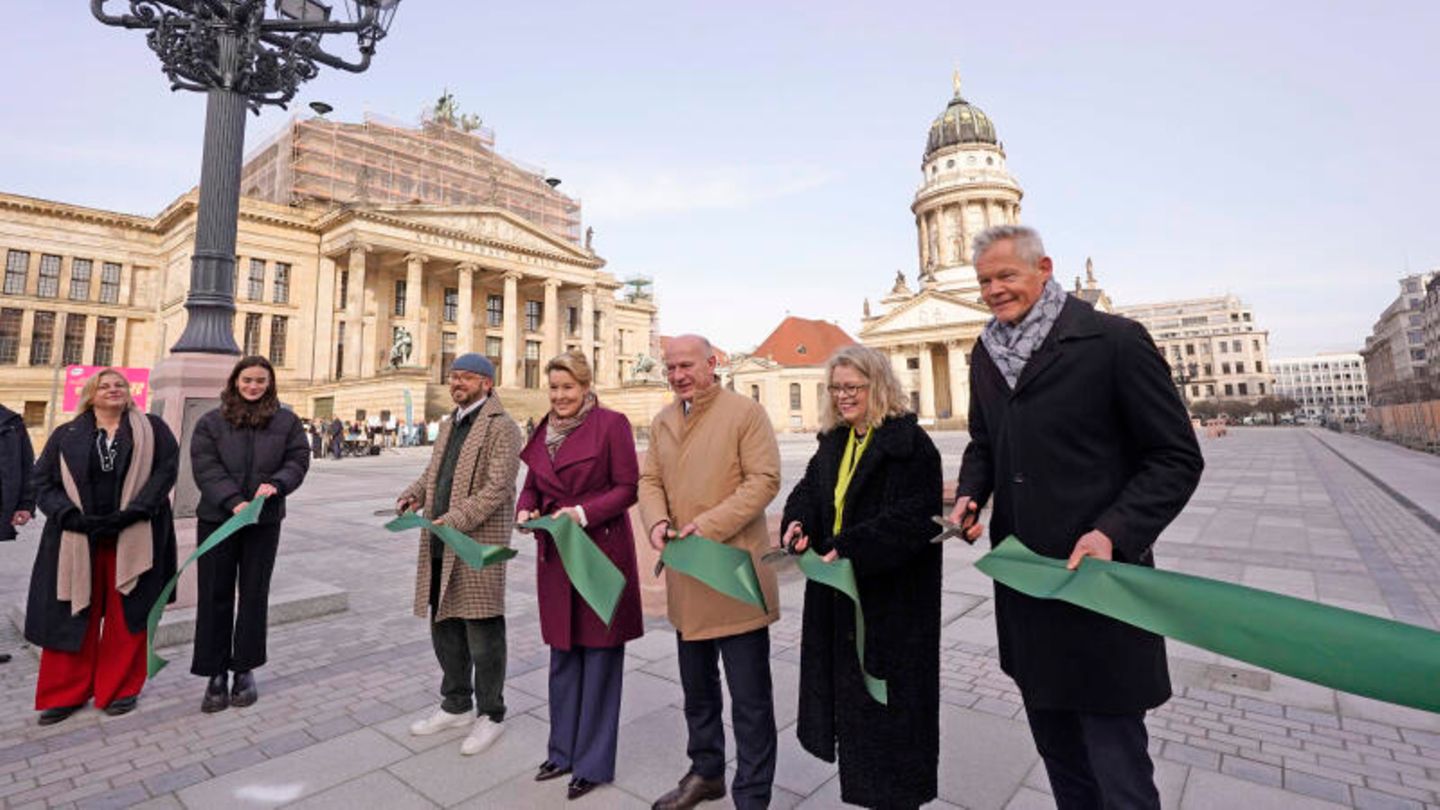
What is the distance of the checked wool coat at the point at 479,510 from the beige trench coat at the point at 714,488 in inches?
36.7

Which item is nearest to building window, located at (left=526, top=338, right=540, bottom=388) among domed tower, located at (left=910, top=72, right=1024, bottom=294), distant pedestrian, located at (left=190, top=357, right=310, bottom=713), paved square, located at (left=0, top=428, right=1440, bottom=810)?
domed tower, located at (left=910, top=72, right=1024, bottom=294)

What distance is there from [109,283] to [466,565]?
5009 cm

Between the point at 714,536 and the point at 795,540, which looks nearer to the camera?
the point at 795,540

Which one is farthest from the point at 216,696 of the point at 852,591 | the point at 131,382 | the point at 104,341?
the point at 104,341

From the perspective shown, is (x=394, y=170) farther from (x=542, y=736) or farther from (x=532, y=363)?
(x=542, y=736)

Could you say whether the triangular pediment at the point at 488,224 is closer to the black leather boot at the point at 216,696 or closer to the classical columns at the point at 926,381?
the classical columns at the point at 926,381

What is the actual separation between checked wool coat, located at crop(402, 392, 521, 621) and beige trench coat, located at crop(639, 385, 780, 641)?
933 mm

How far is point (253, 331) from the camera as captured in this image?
37.3 meters

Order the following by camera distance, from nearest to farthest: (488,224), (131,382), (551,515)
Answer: (551,515) < (131,382) < (488,224)

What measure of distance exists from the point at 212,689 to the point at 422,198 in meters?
50.2

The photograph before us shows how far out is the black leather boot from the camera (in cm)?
377

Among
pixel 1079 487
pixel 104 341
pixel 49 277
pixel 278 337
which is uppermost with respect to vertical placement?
pixel 49 277

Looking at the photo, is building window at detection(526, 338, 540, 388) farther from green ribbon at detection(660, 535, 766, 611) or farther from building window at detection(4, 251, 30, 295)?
green ribbon at detection(660, 535, 766, 611)

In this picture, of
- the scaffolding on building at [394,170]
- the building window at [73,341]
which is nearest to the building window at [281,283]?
the scaffolding on building at [394,170]
